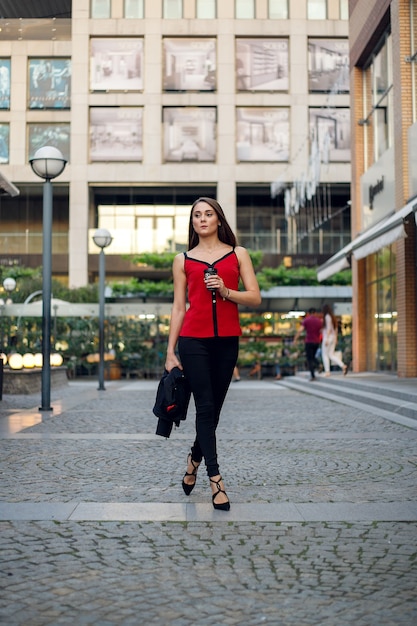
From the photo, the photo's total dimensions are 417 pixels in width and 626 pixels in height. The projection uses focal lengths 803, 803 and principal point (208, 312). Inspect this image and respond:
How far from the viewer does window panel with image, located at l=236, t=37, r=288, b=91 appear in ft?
140

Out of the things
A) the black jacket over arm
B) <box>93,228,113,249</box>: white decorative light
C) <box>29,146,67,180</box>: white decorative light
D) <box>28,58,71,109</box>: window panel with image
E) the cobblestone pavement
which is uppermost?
<box>28,58,71,109</box>: window panel with image

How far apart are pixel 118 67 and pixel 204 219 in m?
40.1

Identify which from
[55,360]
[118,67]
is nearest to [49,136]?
[118,67]

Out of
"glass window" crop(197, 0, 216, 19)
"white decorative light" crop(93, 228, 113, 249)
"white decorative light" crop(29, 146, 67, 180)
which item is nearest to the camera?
"white decorative light" crop(29, 146, 67, 180)

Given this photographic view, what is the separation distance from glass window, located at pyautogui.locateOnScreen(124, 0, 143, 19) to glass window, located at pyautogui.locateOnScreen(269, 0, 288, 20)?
7017 millimetres

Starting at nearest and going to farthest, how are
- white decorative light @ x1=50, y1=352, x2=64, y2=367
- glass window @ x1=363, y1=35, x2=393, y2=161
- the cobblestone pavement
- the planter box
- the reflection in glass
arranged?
the cobblestone pavement → the planter box → glass window @ x1=363, y1=35, x2=393, y2=161 → white decorative light @ x1=50, y1=352, x2=64, y2=367 → the reflection in glass

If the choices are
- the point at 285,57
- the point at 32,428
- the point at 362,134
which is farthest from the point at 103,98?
the point at 32,428

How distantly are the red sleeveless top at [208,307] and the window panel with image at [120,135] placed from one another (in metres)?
38.9

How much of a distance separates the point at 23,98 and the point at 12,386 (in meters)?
30.3

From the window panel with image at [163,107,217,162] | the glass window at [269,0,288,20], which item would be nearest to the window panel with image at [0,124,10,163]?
the window panel with image at [163,107,217,162]

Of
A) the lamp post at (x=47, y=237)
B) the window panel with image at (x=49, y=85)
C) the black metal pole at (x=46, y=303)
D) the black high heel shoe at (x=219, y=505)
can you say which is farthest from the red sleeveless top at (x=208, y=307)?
the window panel with image at (x=49, y=85)

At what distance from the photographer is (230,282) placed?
486 centimetres

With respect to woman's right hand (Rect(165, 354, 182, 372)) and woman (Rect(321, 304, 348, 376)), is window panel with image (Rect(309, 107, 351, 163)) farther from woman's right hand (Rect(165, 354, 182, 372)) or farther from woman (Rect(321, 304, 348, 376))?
woman's right hand (Rect(165, 354, 182, 372))

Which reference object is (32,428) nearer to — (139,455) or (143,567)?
(139,455)
